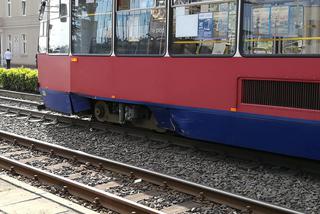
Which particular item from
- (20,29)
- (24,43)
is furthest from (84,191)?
(20,29)

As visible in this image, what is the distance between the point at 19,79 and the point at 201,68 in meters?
13.8

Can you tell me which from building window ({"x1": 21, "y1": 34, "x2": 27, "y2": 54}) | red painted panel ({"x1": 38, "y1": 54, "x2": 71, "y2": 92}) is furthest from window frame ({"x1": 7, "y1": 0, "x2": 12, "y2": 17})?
red painted panel ({"x1": 38, "y1": 54, "x2": 71, "y2": 92})

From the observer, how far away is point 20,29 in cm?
4016

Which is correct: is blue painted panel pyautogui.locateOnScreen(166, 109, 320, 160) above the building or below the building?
below

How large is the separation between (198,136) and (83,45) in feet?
10.7

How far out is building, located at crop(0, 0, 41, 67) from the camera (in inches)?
1492

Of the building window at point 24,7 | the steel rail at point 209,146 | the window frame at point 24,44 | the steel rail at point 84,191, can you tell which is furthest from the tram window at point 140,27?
the building window at point 24,7

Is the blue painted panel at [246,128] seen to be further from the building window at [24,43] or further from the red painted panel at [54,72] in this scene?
the building window at [24,43]

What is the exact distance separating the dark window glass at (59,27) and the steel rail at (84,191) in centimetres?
347

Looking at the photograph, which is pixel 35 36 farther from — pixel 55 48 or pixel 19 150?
pixel 19 150

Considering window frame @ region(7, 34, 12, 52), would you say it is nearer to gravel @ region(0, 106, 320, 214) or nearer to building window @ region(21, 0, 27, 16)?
building window @ region(21, 0, 27, 16)

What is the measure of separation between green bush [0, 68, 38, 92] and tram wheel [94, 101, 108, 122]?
8963mm

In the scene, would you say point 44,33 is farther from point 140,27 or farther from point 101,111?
point 140,27

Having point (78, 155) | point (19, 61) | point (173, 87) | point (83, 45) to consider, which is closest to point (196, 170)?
point (173, 87)
